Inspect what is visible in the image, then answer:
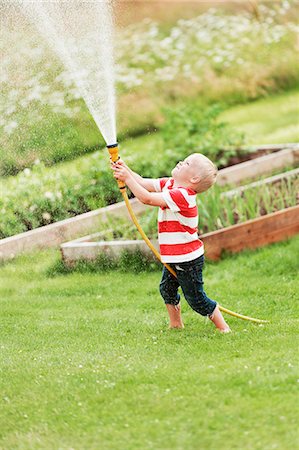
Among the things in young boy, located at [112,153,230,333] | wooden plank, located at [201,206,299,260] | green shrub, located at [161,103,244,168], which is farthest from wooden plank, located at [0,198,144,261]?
young boy, located at [112,153,230,333]

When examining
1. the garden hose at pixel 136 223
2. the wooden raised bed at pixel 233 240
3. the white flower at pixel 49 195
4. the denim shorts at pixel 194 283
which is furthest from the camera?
the white flower at pixel 49 195

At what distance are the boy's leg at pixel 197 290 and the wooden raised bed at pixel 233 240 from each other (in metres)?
1.49

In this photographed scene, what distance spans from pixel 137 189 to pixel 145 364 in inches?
35.8

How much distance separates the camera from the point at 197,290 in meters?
4.97

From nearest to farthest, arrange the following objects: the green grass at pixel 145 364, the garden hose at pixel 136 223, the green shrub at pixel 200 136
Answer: the green grass at pixel 145 364 < the garden hose at pixel 136 223 < the green shrub at pixel 200 136

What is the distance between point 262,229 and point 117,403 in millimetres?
2960

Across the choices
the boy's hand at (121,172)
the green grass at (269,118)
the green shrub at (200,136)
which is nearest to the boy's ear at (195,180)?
the boy's hand at (121,172)

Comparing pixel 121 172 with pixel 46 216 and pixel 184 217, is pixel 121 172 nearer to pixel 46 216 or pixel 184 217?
pixel 184 217

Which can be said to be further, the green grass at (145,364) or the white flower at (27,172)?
the white flower at (27,172)

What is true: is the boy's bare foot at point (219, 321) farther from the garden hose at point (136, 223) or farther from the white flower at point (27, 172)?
the white flower at point (27, 172)

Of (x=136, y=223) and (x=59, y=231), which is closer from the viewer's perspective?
(x=136, y=223)

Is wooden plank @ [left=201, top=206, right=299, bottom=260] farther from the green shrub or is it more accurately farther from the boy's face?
the green shrub

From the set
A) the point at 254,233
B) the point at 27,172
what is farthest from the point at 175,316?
the point at 27,172

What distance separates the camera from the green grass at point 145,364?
3.70 m
